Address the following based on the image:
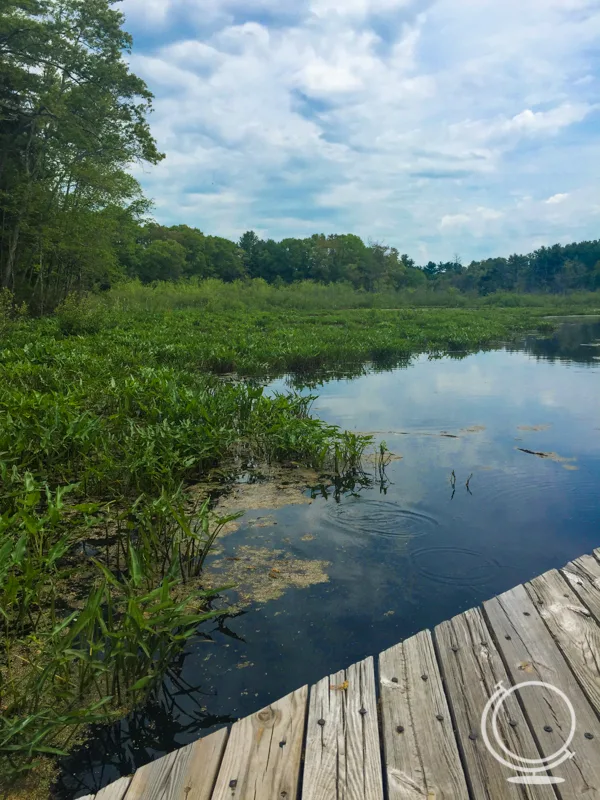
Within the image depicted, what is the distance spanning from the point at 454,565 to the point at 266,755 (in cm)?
239

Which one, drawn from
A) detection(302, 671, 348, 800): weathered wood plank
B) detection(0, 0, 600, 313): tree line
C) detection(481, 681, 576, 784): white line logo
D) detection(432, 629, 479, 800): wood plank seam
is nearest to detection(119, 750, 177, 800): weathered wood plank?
detection(302, 671, 348, 800): weathered wood plank

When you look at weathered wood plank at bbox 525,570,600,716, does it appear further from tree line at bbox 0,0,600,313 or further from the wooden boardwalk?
tree line at bbox 0,0,600,313

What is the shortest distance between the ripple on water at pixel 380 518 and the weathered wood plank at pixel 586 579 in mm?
1320

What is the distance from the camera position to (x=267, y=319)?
23.7 m

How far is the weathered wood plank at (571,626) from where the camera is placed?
248cm

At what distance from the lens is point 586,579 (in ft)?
11.1

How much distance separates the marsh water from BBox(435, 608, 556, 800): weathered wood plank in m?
0.54

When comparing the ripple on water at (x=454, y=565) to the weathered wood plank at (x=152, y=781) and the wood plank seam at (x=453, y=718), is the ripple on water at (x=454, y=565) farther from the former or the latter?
the weathered wood plank at (x=152, y=781)

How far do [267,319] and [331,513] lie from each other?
19172mm

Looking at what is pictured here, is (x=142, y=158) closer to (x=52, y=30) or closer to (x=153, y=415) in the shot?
(x=52, y=30)

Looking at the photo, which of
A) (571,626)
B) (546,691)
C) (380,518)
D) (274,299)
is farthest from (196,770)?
(274,299)

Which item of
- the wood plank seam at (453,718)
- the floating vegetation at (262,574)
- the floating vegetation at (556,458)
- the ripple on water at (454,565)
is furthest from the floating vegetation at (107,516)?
the floating vegetation at (556,458)

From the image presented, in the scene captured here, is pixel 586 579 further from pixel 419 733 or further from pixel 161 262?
pixel 161 262

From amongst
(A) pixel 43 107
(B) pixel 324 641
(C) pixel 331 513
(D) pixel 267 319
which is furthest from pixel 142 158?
(B) pixel 324 641
